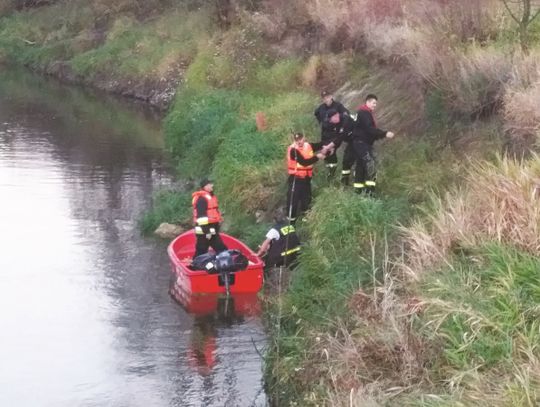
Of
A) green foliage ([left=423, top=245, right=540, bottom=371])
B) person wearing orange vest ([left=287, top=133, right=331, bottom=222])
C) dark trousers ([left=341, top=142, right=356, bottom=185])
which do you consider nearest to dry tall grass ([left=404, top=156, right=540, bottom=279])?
green foliage ([left=423, top=245, right=540, bottom=371])

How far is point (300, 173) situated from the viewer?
1559cm

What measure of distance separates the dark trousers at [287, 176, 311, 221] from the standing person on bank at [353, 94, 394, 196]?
1.09 meters

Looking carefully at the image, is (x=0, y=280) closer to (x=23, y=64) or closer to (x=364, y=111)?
(x=364, y=111)

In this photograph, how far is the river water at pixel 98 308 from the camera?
11719 mm

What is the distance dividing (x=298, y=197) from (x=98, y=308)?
3923 mm

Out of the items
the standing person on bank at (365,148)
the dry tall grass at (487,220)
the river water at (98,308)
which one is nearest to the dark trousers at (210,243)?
the river water at (98,308)

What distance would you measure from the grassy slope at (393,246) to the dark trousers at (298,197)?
0.30 meters

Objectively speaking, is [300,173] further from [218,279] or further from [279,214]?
[218,279]

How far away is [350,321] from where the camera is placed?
10.0 metres

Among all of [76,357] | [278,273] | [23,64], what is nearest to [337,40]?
[278,273]

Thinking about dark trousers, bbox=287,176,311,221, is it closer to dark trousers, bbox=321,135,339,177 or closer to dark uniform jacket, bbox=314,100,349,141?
dark trousers, bbox=321,135,339,177

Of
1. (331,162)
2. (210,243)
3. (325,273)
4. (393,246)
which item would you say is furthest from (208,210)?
(393,246)

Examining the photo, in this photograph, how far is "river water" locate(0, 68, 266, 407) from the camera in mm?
11719

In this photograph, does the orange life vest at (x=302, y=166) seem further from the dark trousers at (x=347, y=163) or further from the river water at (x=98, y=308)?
the river water at (x=98, y=308)
